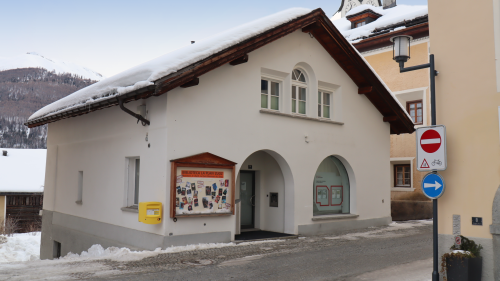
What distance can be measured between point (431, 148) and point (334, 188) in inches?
314

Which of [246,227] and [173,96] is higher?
[173,96]

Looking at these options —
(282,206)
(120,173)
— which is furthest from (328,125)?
(120,173)

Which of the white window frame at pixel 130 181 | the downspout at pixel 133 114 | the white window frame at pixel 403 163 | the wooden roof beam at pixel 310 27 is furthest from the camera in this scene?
the white window frame at pixel 403 163

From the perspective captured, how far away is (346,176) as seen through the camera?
51.1 feet

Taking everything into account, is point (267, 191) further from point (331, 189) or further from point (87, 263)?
point (87, 263)

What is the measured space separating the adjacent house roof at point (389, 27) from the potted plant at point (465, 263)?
48.5 feet

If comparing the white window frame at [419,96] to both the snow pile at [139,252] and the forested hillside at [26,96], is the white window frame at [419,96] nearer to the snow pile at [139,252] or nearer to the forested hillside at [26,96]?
the snow pile at [139,252]

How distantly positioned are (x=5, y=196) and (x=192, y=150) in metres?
26.8

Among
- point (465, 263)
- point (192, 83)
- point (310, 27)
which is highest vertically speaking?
point (310, 27)

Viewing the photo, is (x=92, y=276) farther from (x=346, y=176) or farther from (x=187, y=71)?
(x=346, y=176)

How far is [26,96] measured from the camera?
400ft

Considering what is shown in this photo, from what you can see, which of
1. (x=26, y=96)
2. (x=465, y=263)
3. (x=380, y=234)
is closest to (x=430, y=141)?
(x=465, y=263)

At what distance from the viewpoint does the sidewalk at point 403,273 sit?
321 inches

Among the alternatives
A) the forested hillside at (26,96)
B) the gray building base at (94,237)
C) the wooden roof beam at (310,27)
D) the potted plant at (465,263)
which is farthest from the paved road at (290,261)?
the forested hillside at (26,96)
